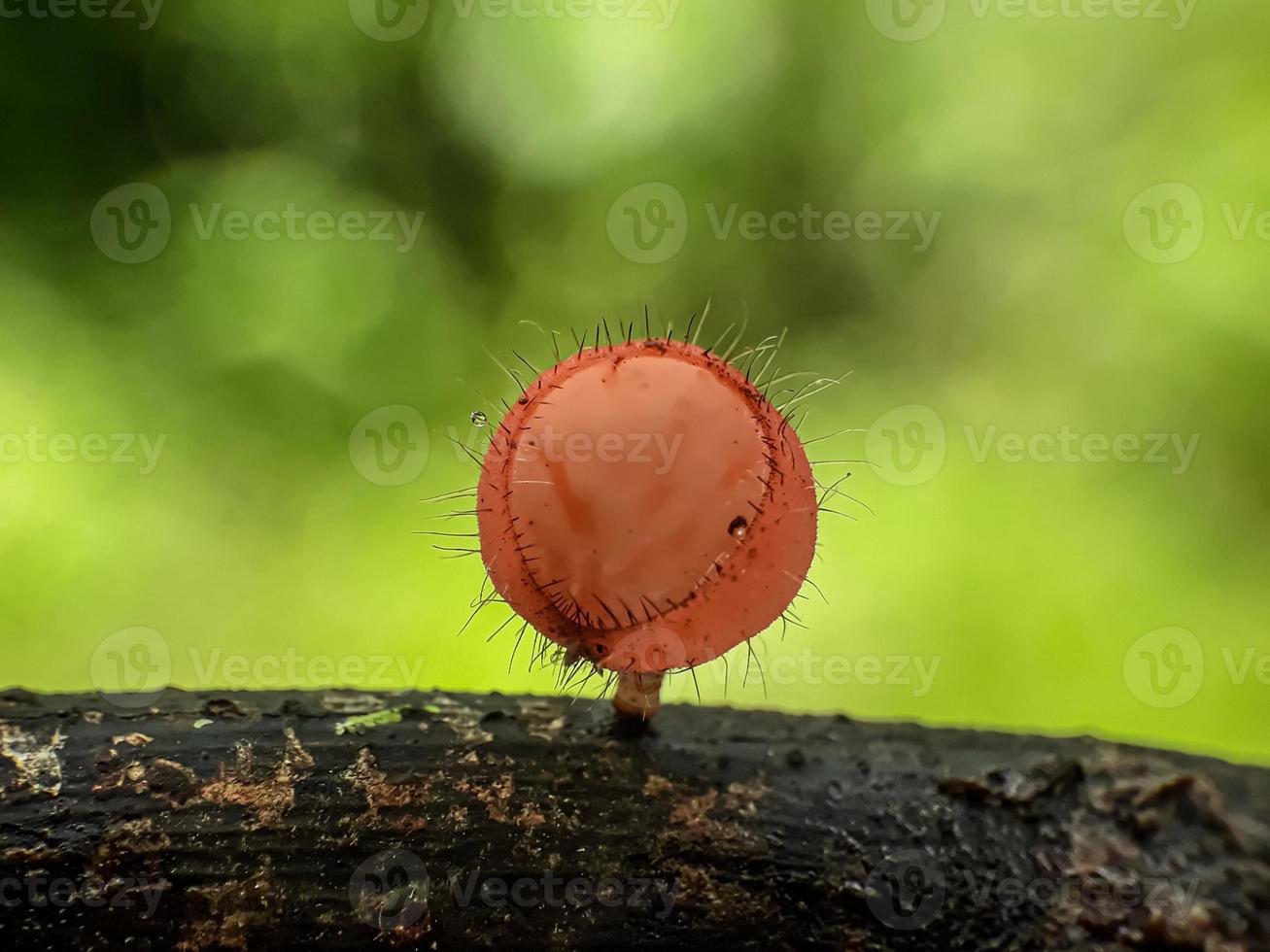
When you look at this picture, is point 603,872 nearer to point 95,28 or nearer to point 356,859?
A: point 356,859

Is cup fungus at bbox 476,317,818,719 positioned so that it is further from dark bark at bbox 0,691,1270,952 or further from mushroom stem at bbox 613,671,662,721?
dark bark at bbox 0,691,1270,952

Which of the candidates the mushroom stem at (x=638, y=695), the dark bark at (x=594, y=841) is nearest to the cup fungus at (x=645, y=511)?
the mushroom stem at (x=638, y=695)

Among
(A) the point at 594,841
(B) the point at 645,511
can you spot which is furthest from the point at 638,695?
(B) the point at 645,511

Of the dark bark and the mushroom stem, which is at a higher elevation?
the mushroom stem

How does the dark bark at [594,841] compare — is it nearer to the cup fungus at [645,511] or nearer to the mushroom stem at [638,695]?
the mushroom stem at [638,695]

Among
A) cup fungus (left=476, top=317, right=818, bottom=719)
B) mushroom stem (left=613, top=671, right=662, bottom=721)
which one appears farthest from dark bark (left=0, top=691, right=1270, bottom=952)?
cup fungus (left=476, top=317, right=818, bottom=719)

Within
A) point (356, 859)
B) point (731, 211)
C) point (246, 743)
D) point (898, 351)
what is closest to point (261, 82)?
point (731, 211)
